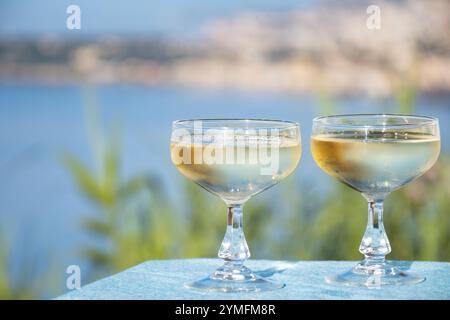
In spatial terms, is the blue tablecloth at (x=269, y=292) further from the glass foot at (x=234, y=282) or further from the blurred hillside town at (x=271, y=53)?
the blurred hillside town at (x=271, y=53)

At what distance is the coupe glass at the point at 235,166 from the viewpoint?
32.8 inches

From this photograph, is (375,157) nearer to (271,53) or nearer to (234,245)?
(234,245)

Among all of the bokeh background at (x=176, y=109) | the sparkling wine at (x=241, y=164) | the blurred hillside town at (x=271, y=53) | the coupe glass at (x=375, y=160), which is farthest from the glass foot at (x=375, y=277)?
Answer: the blurred hillside town at (x=271, y=53)

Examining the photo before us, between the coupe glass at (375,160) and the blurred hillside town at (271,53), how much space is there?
1051mm

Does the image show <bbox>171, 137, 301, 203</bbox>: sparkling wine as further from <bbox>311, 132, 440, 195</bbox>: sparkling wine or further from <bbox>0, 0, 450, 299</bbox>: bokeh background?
<bbox>0, 0, 450, 299</bbox>: bokeh background

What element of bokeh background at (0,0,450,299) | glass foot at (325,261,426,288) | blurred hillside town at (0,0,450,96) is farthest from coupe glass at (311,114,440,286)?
blurred hillside town at (0,0,450,96)

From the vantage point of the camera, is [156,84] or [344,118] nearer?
[344,118]

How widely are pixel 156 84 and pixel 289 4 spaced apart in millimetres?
645

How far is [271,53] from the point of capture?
272 centimetres

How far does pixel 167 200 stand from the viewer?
6.16 feet

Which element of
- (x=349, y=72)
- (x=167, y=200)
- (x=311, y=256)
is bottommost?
(x=311, y=256)
